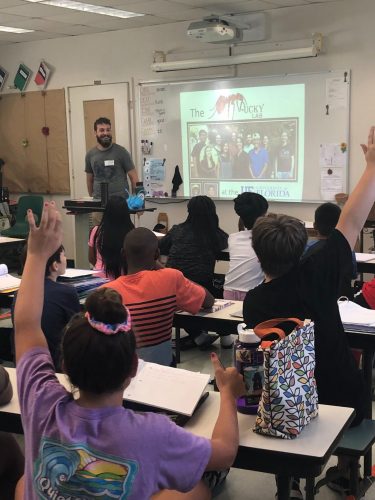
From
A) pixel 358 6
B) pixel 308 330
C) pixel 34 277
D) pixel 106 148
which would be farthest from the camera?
pixel 106 148

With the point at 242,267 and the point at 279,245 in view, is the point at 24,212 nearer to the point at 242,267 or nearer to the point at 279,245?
the point at 242,267

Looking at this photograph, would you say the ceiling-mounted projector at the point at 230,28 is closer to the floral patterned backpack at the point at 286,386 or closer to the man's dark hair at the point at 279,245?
the man's dark hair at the point at 279,245

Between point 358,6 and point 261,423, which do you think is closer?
point 261,423

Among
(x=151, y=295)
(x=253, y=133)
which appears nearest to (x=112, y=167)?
(x=253, y=133)

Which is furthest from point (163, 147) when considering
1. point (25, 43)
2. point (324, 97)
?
point (25, 43)

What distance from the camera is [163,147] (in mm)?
7004

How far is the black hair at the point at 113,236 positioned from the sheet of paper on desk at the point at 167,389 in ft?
6.06

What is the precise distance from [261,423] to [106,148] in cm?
518

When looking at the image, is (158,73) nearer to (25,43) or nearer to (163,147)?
(163,147)

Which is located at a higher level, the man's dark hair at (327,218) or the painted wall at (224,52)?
the painted wall at (224,52)

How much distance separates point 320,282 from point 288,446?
59 centimetres

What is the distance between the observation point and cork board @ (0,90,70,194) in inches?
307

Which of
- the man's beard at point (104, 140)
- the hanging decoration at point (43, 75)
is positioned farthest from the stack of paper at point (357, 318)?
the hanging decoration at point (43, 75)

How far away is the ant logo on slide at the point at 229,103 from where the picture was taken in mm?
6379
